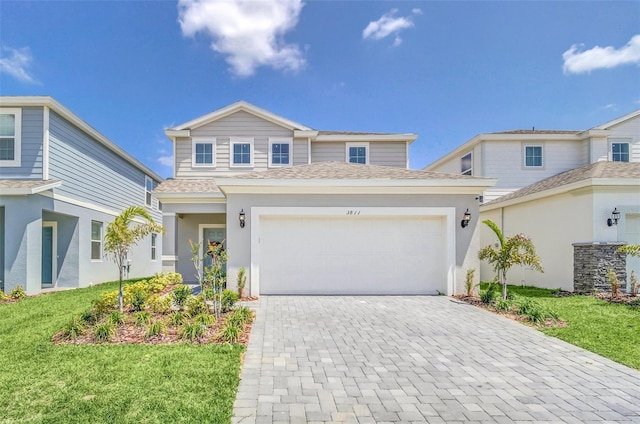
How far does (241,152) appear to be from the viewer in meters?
14.3

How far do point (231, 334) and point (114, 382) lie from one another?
178 cm

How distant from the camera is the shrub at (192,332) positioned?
5340mm

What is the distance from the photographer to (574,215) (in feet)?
34.2

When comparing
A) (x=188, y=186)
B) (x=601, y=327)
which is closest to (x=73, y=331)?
(x=188, y=186)

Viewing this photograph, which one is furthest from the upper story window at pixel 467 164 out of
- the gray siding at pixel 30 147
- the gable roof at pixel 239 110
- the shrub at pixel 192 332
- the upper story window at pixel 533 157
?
the gray siding at pixel 30 147

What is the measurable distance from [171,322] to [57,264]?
360 inches

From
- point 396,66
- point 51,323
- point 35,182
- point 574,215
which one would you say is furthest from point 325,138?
point 51,323

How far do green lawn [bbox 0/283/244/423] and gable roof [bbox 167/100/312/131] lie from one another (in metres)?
10.1

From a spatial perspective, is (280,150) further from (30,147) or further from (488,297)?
(488,297)

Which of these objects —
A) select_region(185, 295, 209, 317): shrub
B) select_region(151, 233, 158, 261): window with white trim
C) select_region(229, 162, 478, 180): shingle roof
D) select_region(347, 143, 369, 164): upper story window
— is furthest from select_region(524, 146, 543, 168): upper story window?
select_region(151, 233, 158, 261): window with white trim

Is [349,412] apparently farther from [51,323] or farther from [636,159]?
A: [636,159]

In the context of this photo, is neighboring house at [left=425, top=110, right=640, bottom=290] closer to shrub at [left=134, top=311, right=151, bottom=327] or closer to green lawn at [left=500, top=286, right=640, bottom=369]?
green lawn at [left=500, top=286, right=640, bottom=369]

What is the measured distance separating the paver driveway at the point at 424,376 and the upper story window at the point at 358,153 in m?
9.45

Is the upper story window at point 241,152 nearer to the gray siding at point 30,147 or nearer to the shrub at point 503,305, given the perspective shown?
the gray siding at point 30,147
